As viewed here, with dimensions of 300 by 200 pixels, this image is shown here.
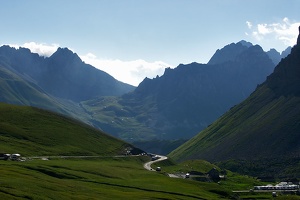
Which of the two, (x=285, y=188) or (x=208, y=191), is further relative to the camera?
(x=285, y=188)

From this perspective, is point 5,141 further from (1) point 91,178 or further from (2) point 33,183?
(2) point 33,183

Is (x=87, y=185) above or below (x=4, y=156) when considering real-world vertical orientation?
below

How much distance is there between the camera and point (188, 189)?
155 m

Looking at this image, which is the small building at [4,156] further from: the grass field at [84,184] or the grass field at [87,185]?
the grass field at [84,184]

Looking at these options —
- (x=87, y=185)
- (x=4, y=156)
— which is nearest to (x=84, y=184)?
(x=87, y=185)

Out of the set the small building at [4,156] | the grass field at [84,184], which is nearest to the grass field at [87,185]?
the grass field at [84,184]

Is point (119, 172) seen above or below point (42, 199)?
above

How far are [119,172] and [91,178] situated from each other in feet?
95.9

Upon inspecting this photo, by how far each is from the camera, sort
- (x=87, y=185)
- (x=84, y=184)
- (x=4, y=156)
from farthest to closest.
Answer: (x=4, y=156) → (x=84, y=184) → (x=87, y=185)

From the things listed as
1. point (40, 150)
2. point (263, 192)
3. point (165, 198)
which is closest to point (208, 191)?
point (263, 192)

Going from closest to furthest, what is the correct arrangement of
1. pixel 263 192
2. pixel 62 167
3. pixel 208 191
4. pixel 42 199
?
pixel 42 199
pixel 62 167
pixel 208 191
pixel 263 192

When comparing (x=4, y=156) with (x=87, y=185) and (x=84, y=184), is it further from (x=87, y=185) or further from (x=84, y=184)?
(x=87, y=185)

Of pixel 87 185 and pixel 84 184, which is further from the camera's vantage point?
pixel 84 184

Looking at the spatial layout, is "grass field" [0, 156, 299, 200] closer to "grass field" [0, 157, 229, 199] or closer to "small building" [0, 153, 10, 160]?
"grass field" [0, 157, 229, 199]
